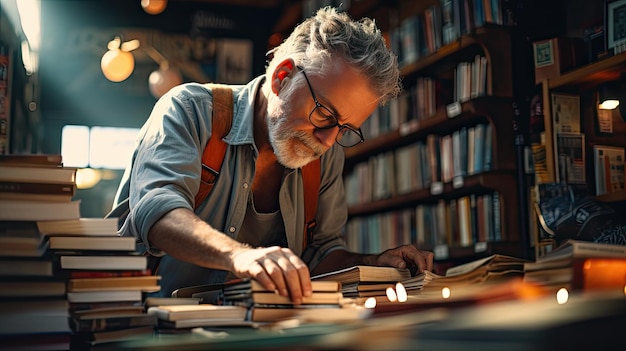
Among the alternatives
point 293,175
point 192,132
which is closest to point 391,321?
point 192,132

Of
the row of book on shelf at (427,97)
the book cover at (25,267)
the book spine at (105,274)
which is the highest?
the row of book on shelf at (427,97)

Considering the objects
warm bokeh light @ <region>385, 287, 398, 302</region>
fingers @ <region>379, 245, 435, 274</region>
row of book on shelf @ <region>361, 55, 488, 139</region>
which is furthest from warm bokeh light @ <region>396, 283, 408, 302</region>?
row of book on shelf @ <region>361, 55, 488, 139</region>

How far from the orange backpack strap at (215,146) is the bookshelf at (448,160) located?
1807 millimetres

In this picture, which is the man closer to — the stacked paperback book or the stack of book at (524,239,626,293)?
the stacked paperback book

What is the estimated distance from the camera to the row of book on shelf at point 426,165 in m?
3.65

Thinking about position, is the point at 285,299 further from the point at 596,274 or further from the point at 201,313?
the point at 596,274

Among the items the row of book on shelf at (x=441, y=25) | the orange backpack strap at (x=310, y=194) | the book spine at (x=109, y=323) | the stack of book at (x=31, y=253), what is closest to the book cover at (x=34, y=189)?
the stack of book at (x=31, y=253)

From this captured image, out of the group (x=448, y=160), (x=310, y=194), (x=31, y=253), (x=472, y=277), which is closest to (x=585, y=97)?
(x=448, y=160)

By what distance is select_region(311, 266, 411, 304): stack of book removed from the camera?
1.53 meters

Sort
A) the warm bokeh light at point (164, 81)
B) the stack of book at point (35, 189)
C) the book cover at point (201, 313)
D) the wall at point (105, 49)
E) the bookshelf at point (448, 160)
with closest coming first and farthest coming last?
the book cover at point (201, 313) < the stack of book at point (35, 189) < the bookshelf at point (448, 160) < the warm bokeh light at point (164, 81) < the wall at point (105, 49)

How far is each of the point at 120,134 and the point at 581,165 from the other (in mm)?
5302

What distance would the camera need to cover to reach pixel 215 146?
1917 mm

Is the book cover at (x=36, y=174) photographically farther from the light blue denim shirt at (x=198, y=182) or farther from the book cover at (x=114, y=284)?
the light blue denim shirt at (x=198, y=182)

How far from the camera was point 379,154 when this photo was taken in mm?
4812
